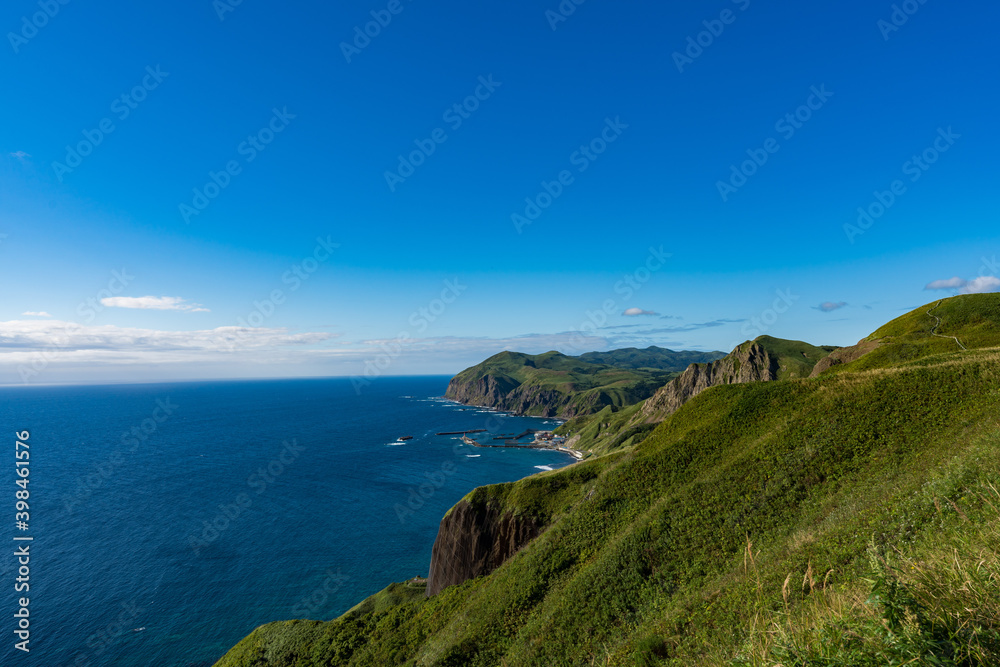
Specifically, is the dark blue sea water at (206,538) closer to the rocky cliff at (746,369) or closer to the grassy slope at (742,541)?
the grassy slope at (742,541)

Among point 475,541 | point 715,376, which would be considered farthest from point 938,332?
point 715,376

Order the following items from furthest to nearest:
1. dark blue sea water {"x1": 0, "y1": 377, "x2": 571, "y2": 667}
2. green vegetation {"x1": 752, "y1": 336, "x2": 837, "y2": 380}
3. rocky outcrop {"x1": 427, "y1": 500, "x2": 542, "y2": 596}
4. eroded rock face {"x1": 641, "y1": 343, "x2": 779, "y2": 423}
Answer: eroded rock face {"x1": 641, "y1": 343, "x2": 779, "y2": 423} → green vegetation {"x1": 752, "y1": 336, "x2": 837, "y2": 380} → dark blue sea water {"x1": 0, "y1": 377, "x2": 571, "y2": 667} → rocky outcrop {"x1": 427, "y1": 500, "x2": 542, "y2": 596}

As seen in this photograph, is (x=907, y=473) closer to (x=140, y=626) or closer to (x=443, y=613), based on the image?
(x=443, y=613)

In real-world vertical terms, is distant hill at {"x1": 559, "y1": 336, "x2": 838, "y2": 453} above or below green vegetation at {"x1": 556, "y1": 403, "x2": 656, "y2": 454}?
above

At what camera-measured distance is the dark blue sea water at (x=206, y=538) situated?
57.8 m

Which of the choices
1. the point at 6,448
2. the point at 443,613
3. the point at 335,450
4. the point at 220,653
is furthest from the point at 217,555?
the point at 6,448

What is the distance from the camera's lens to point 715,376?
150 m

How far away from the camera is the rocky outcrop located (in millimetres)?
42062

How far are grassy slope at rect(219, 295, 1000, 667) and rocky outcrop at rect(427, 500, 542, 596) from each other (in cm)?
164

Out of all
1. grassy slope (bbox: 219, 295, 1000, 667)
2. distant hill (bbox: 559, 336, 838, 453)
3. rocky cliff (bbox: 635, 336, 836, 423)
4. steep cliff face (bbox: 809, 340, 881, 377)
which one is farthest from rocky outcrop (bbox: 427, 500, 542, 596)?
rocky cliff (bbox: 635, 336, 836, 423)

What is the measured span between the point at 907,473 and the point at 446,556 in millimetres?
40436

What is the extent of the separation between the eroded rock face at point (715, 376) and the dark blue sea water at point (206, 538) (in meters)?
42.4

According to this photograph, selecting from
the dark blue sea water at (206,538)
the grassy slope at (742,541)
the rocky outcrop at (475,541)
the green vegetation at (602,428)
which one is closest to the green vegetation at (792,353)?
the green vegetation at (602,428)

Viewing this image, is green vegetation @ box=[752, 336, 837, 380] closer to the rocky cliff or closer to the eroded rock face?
the rocky cliff
